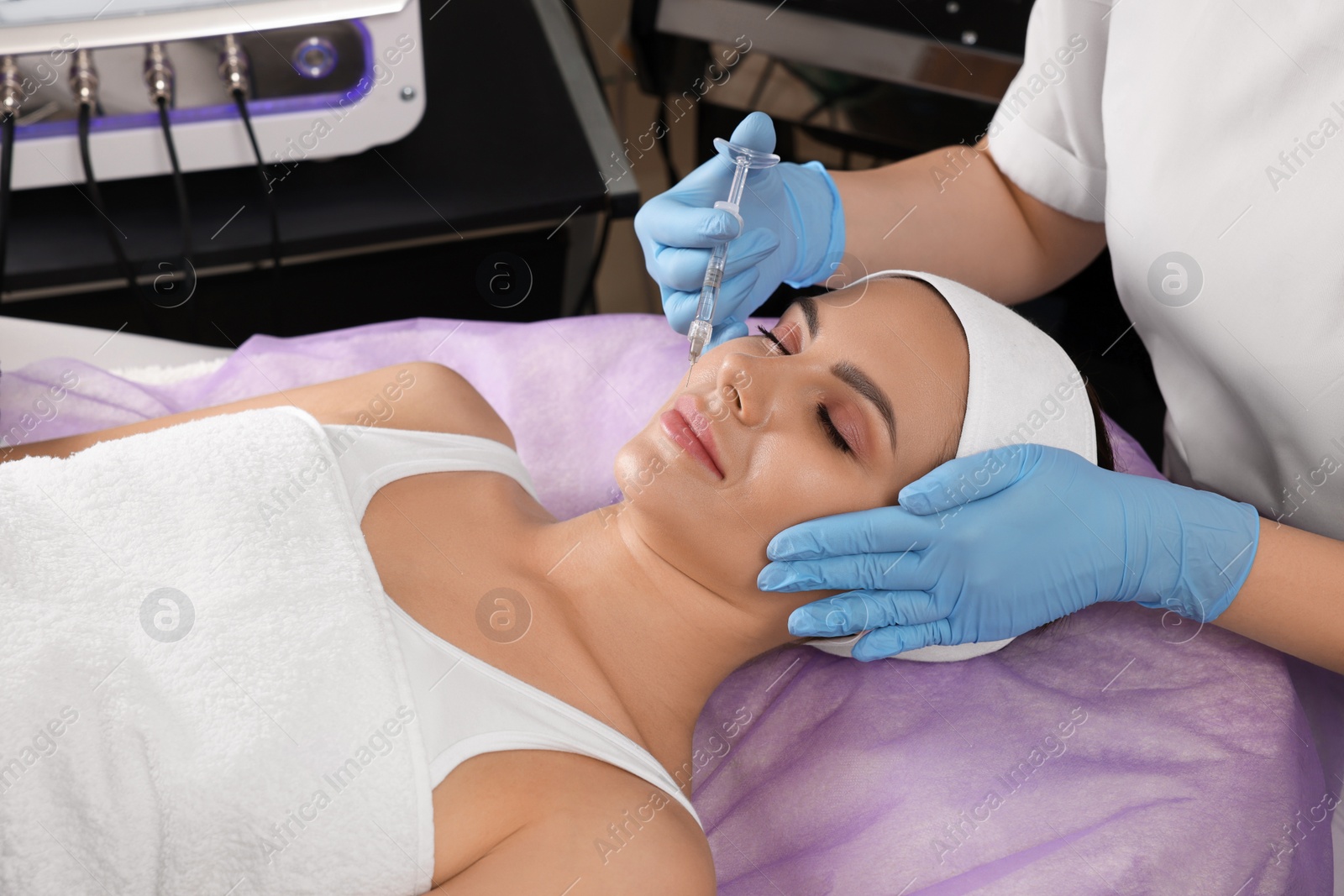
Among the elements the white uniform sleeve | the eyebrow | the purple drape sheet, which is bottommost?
the purple drape sheet

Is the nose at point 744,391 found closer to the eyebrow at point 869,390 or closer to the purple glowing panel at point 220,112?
the eyebrow at point 869,390

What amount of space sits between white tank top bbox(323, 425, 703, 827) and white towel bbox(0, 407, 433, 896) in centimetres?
2

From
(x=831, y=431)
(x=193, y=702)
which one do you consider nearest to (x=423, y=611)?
(x=193, y=702)

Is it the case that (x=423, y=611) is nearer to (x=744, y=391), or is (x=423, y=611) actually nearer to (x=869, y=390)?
(x=744, y=391)

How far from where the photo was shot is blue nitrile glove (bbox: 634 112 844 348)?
1.20 metres

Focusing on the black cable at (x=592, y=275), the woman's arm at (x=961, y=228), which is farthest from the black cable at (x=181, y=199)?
the woman's arm at (x=961, y=228)

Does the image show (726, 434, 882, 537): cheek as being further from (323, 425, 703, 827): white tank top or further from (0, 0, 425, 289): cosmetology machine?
(0, 0, 425, 289): cosmetology machine

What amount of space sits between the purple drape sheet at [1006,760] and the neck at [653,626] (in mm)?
125

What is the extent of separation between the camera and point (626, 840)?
973mm

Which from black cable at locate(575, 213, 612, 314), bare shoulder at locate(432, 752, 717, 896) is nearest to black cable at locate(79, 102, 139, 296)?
black cable at locate(575, 213, 612, 314)

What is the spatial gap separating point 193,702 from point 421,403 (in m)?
0.49

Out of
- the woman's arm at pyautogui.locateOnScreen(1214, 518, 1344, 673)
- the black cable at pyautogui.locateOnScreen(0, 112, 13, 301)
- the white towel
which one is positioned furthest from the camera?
the black cable at pyautogui.locateOnScreen(0, 112, 13, 301)

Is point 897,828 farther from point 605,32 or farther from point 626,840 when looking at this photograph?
point 605,32

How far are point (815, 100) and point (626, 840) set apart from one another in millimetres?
1636
